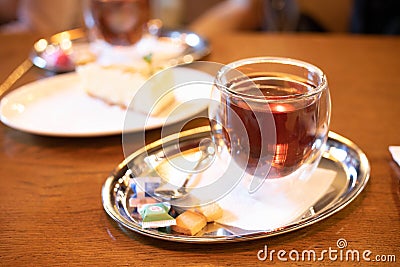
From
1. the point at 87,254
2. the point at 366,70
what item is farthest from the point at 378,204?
the point at 366,70

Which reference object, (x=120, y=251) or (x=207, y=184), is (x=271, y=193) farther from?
(x=120, y=251)

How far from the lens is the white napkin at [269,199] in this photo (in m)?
0.57

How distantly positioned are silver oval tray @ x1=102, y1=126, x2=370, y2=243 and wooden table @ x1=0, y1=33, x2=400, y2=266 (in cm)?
1

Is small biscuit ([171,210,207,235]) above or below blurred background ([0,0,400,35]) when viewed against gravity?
below

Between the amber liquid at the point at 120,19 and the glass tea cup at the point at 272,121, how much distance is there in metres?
0.54

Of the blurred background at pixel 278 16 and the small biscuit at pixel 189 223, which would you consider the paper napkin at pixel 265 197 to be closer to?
the small biscuit at pixel 189 223

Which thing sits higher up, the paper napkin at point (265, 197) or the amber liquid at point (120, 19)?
the amber liquid at point (120, 19)

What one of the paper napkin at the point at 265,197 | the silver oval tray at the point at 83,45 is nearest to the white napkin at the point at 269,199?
the paper napkin at the point at 265,197

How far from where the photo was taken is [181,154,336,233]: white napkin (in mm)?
566

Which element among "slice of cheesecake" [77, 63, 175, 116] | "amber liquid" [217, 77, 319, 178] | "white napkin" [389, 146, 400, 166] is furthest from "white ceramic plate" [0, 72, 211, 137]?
"white napkin" [389, 146, 400, 166]

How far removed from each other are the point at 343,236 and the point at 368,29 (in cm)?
123

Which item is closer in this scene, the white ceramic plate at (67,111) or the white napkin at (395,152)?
the white napkin at (395,152)

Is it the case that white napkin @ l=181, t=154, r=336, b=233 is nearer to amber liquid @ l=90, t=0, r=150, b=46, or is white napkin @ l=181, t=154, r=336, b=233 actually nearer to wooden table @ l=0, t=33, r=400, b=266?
wooden table @ l=0, t=33, r=400, b=266

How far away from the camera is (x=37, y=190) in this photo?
0.67 m
